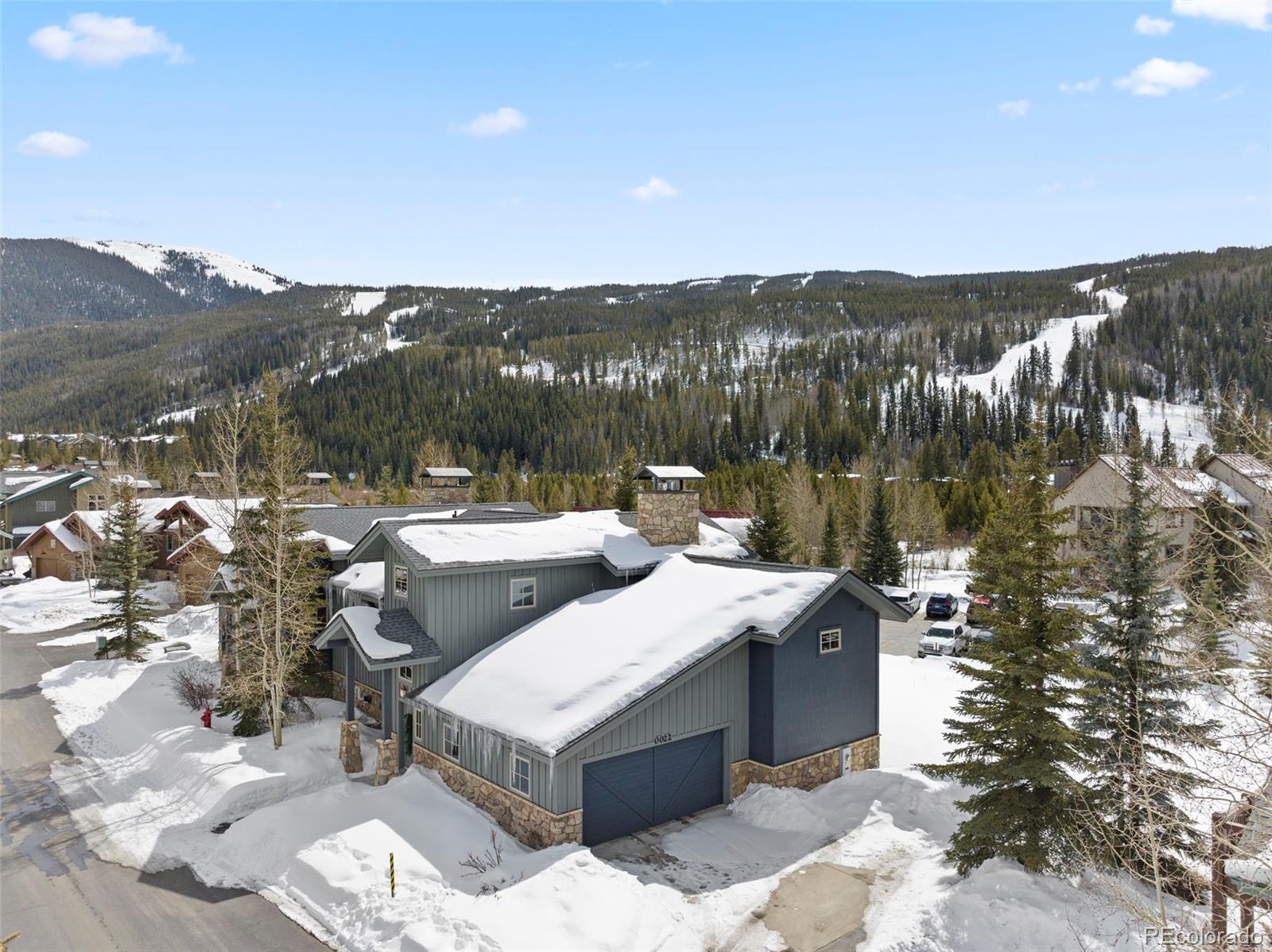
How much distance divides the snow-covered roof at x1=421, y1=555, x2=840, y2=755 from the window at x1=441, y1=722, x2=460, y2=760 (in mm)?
572

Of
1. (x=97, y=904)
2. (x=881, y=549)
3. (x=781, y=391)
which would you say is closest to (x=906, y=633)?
(x=881, y=549)

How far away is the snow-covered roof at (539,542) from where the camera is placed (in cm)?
2019

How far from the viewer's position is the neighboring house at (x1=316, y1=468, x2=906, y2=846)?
1557 cm

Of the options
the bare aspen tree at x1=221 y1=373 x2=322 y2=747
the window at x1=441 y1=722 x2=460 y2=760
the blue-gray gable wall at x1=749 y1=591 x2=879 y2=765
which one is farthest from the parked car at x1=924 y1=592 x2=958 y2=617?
the bare aspen tree at x1=221 y1=373 x2=322 y2=747

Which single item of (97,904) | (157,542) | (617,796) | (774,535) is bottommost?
(157,542)

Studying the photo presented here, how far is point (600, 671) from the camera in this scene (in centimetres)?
→ 1653

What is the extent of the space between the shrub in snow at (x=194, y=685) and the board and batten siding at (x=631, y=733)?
35.2 ft

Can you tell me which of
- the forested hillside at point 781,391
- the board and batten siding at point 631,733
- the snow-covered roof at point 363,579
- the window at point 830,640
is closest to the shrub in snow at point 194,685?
the snow-covered roof at point 363,579

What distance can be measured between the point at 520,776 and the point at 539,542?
25.3ft

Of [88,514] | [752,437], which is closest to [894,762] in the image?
[88,514]

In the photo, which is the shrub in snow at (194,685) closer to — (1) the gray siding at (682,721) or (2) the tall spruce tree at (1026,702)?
(1) the gray siding at (682,721)

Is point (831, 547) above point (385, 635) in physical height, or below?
below

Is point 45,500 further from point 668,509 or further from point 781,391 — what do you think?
point 781,391

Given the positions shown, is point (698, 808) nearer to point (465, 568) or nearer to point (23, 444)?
point (465, 568)
